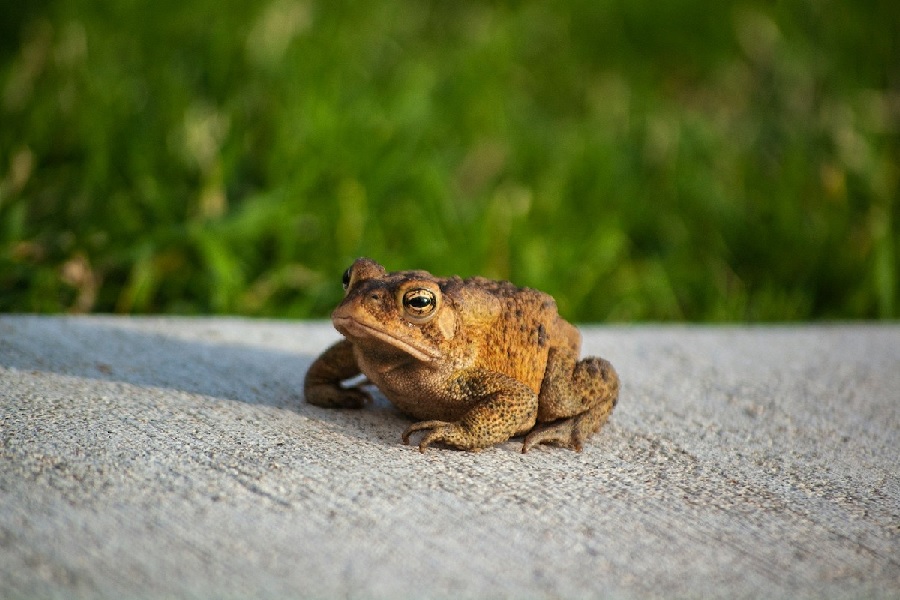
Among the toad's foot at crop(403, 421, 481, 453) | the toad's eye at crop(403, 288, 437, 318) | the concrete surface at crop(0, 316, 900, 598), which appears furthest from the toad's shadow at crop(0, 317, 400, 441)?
the toad's eye at crop(403, 288, 437, 318)

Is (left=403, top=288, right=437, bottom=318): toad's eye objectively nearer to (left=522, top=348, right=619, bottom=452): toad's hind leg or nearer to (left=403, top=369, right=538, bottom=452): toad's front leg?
(left=403, top=369, right=538, bottom=452): toad's front leg

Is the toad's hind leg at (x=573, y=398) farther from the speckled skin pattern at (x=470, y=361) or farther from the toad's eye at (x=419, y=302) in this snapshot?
the toad's eye at (x=419, y=302)

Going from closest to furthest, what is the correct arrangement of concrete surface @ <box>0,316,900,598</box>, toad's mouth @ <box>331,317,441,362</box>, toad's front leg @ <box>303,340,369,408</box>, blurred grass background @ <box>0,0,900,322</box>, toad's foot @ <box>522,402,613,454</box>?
1. concrete surface @ <box>0,316,900,598</box>
2. toad's mouth @ <box>331,317,441,362</box>
3. toad's foot @ <box>522,402,613,454</box>
4. toad's front leg @ <box>303,340,369,408</box>
5. blurred grass background @ <box>0,0,900,322</box>

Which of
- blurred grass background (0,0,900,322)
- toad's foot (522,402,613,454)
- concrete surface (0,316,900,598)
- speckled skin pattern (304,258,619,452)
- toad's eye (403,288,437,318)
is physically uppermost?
blurred grass background (0,0,900,322)

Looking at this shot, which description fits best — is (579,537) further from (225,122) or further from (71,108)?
(71,108)

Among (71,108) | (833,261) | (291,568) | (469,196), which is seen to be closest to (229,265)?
(71,108)

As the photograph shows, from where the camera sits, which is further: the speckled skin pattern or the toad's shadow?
the toad's shadow

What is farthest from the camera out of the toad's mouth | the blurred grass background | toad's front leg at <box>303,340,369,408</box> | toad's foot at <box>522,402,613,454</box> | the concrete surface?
the blurred grass background

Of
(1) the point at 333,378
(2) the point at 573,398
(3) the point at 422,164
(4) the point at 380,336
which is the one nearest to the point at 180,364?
(1) the point at 333,378

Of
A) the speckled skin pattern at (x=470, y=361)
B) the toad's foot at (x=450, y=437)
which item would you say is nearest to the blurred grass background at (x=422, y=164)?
the speckled skin pattern at (x=470, y=361)
